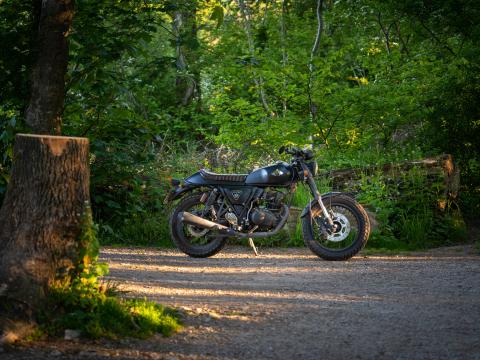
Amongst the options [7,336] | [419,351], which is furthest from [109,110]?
[419,351]

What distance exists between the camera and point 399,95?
41.8 ft

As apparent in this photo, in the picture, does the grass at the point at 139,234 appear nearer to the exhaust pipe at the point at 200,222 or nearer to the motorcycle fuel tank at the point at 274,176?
the exhaust pipe at the point at 200,222

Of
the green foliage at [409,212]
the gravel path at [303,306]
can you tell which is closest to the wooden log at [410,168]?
the green foliage at [409,212]

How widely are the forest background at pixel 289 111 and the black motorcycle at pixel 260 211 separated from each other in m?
0.83

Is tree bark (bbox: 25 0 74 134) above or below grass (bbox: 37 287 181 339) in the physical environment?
above

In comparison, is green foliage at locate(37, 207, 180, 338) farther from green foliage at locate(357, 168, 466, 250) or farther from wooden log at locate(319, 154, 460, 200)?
wooden log at locate(319, 154, 460, 200)

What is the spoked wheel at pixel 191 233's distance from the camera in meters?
8.93

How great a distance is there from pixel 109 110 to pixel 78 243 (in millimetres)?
3664

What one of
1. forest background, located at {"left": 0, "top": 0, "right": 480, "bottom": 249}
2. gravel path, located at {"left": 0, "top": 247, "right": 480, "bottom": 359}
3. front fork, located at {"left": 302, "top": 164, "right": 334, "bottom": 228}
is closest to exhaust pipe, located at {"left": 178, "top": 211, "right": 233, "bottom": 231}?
gravel path, located at {"left": 0, "top": 247, "right": 480, "bottom": 359}

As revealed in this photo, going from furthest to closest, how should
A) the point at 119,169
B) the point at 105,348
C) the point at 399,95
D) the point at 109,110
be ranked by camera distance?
the point at 399,95 → the point at 119,169 → the point at 109,110 → the point at 105,348

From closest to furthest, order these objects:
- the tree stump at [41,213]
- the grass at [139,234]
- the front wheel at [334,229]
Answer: the tree stump at [41,213], the front wheel at [334,229], the grass at [139,234]

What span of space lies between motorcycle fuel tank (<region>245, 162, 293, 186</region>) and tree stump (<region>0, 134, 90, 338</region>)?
3.82 metres

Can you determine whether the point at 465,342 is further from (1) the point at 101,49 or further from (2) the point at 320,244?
(1) the point at 101,49

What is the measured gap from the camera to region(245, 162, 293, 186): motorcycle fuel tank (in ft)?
28.7
